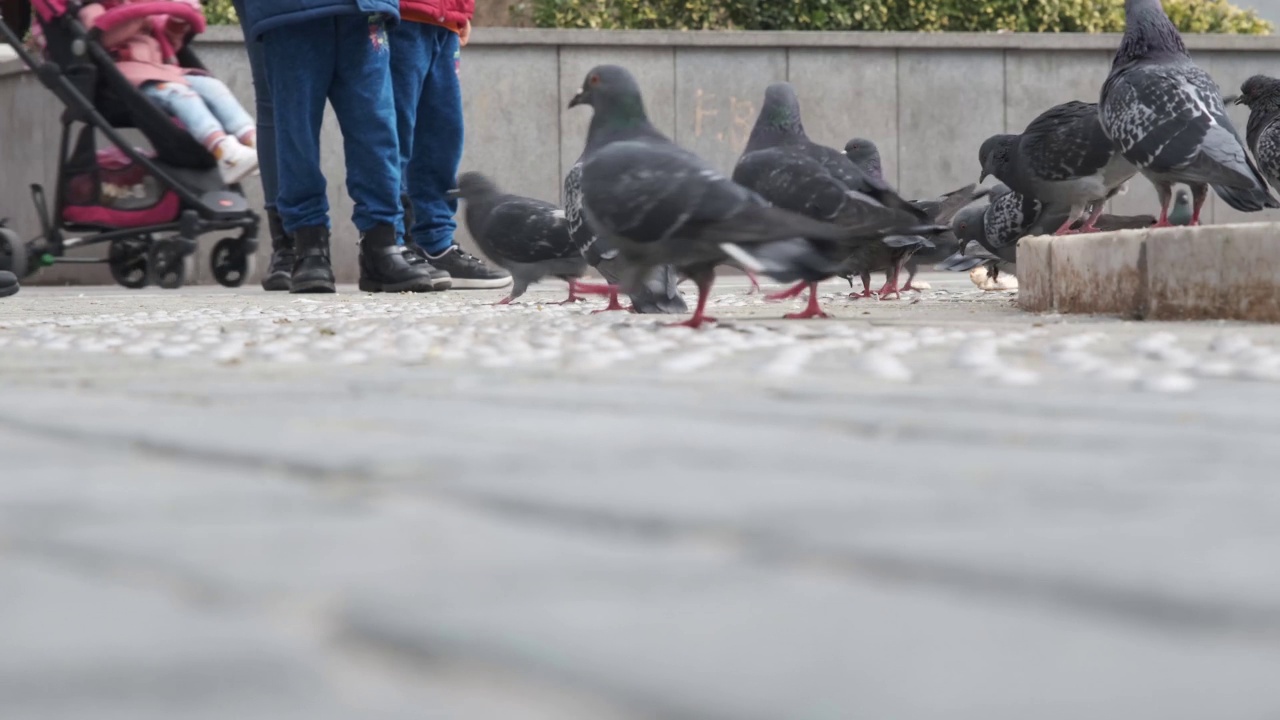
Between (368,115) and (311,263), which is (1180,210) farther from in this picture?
(368,115)

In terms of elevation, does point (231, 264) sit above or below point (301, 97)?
below

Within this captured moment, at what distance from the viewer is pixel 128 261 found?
35.0 feet

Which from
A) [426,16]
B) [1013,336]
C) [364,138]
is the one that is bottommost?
[1013,336]

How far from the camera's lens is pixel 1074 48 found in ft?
45.1

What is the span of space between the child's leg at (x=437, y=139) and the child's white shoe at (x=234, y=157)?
4.98 feet

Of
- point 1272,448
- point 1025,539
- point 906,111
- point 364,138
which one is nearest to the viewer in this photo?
point 1025,539

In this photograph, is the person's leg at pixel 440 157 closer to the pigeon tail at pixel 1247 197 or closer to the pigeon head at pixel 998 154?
the pigeon head at pixel 998 154

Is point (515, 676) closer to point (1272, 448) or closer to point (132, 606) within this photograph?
point (132, 606)

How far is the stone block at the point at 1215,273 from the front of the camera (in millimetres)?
4148

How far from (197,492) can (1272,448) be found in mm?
1017

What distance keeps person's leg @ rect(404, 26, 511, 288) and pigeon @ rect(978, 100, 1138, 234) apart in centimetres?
245

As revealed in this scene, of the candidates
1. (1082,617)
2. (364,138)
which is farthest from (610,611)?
(364,138)

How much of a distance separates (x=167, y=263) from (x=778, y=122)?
5106 mm

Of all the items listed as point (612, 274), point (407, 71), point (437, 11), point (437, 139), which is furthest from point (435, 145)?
point (612, 274)
